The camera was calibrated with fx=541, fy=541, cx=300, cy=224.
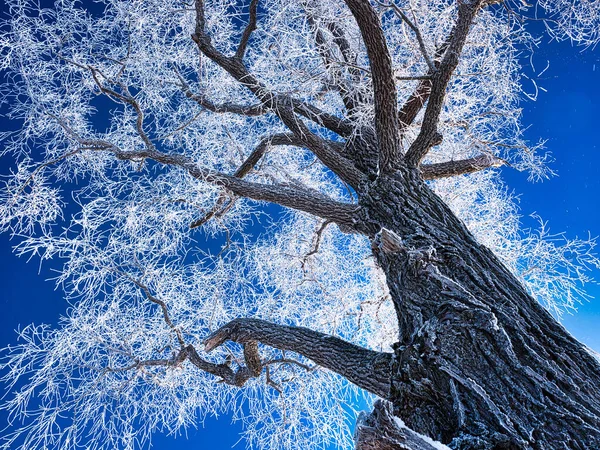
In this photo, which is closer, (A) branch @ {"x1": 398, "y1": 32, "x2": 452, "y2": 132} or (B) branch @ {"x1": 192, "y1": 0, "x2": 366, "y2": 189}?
(B) branch @ {"x1": 192, "y1": 0, "x2": 366, "y2": 189}

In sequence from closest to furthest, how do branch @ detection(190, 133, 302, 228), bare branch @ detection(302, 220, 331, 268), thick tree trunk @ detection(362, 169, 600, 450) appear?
thick tree trunk @ detection(362, 169, 600, 450), branch @ detection(190, 133, 302, 228), bare branch @ detection(302, 220, 331, 268)

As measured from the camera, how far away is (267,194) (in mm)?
4047

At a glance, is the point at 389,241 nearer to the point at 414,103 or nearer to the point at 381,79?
the point at 381,79

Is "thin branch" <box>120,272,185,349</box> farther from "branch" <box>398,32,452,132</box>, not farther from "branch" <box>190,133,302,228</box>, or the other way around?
"branch" <box>398,32,452,132</box>

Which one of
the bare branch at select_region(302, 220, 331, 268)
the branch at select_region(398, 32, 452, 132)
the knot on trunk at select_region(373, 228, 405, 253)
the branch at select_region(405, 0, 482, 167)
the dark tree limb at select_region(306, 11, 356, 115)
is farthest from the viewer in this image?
the bare branch at select_region(302, 220, 331, 268)

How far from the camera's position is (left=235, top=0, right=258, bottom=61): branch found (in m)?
4.57

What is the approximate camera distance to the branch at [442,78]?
3436 mm

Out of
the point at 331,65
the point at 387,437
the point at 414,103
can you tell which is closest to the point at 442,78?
the point at 331,65

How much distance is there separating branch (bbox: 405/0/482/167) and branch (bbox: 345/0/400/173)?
162 millimetres

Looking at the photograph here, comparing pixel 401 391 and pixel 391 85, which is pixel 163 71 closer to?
pixel 391 85

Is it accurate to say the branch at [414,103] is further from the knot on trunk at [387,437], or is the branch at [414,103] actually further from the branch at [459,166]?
the knot on trunk at [387,437]

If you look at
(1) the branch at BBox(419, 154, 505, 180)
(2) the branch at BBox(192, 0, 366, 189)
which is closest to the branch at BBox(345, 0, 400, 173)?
(2) the branch at BBox(192, 0, 366, 189)

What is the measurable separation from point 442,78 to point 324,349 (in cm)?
186

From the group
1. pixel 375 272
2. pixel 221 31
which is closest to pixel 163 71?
pixel 221 31
